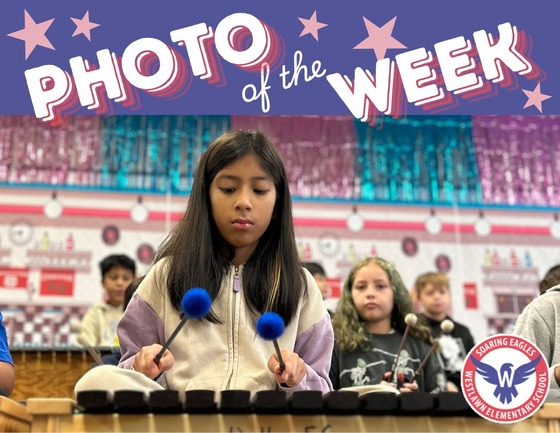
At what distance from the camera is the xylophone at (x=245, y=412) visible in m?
1.18

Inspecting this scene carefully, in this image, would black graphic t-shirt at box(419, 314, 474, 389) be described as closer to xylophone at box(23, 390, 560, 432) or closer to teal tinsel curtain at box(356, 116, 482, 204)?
teal tinsel curtain at box(356, 116, 482, 204)

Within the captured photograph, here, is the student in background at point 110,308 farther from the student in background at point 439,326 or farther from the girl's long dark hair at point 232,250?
the girl's long dark hair at point 232,250

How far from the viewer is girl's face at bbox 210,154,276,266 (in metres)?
1.66

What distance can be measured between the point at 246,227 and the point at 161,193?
11.5 feet

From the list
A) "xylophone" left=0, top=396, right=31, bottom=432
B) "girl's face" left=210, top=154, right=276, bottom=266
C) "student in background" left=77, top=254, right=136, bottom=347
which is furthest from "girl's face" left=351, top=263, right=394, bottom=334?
"xylophone" left=0, top=396, right=31, bottom=432

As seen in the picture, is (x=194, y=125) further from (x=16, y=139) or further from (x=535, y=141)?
(x=535, y=141)

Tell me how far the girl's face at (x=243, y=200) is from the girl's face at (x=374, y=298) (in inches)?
44.2

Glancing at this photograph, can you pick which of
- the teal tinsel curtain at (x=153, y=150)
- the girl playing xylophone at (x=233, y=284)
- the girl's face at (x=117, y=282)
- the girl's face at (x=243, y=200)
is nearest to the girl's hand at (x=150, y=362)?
the girl playing xylophone at (x=233, y=284)

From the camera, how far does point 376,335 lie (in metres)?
2.76

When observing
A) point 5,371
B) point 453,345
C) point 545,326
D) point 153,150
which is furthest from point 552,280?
point 153,150

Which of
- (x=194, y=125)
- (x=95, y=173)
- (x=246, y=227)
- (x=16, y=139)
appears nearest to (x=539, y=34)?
(x=246, y=227)

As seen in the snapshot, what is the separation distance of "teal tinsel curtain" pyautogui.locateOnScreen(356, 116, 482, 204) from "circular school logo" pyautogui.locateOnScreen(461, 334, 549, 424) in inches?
158

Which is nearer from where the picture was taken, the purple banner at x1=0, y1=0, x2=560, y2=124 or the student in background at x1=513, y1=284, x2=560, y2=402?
the student in background at x1=513, y1=284, x2=560, y2=402

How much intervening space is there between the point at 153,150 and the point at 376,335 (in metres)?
2.71
